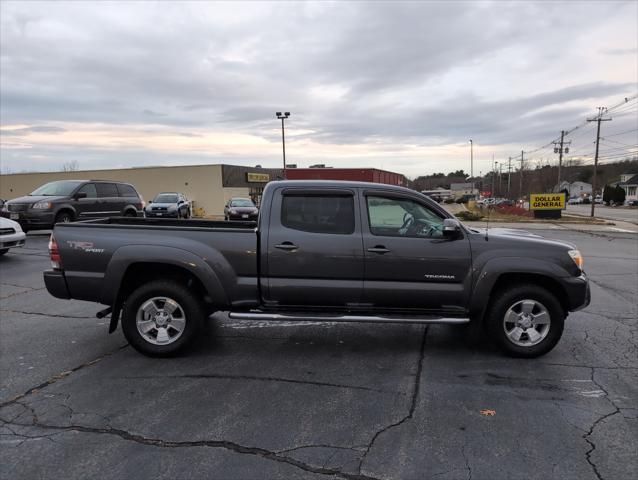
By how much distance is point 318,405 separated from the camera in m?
3.78

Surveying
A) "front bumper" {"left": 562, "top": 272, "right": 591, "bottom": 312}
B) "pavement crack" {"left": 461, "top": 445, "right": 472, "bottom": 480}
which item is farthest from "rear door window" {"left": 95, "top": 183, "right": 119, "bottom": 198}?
"pavement crack" {"left": 461, "top": 445, "right": 472, "bottom": 480}

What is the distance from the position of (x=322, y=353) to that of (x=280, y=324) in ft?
4.07

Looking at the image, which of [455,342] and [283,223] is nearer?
[283,223]

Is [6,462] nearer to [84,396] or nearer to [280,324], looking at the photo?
[84,396]

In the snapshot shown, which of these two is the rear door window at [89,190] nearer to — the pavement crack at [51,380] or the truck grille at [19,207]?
the truck grille at [19,207]

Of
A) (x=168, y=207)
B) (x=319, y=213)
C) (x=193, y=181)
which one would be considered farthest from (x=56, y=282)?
(x=193, y=181)

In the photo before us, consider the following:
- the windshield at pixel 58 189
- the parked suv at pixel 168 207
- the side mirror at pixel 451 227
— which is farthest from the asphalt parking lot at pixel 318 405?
the parked suv at pixel 168 207

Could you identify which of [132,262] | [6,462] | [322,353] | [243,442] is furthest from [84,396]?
[322,353]

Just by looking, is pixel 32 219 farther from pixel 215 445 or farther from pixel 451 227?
pixel 451 227

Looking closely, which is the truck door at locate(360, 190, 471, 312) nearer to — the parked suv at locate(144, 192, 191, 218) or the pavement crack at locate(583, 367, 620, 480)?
the pavement crack at locate(583, 367, 620, 480)

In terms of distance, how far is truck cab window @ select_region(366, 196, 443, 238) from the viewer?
4801 mm

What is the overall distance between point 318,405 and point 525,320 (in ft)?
7.95

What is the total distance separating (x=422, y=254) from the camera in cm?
469

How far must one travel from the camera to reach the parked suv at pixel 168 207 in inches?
919
